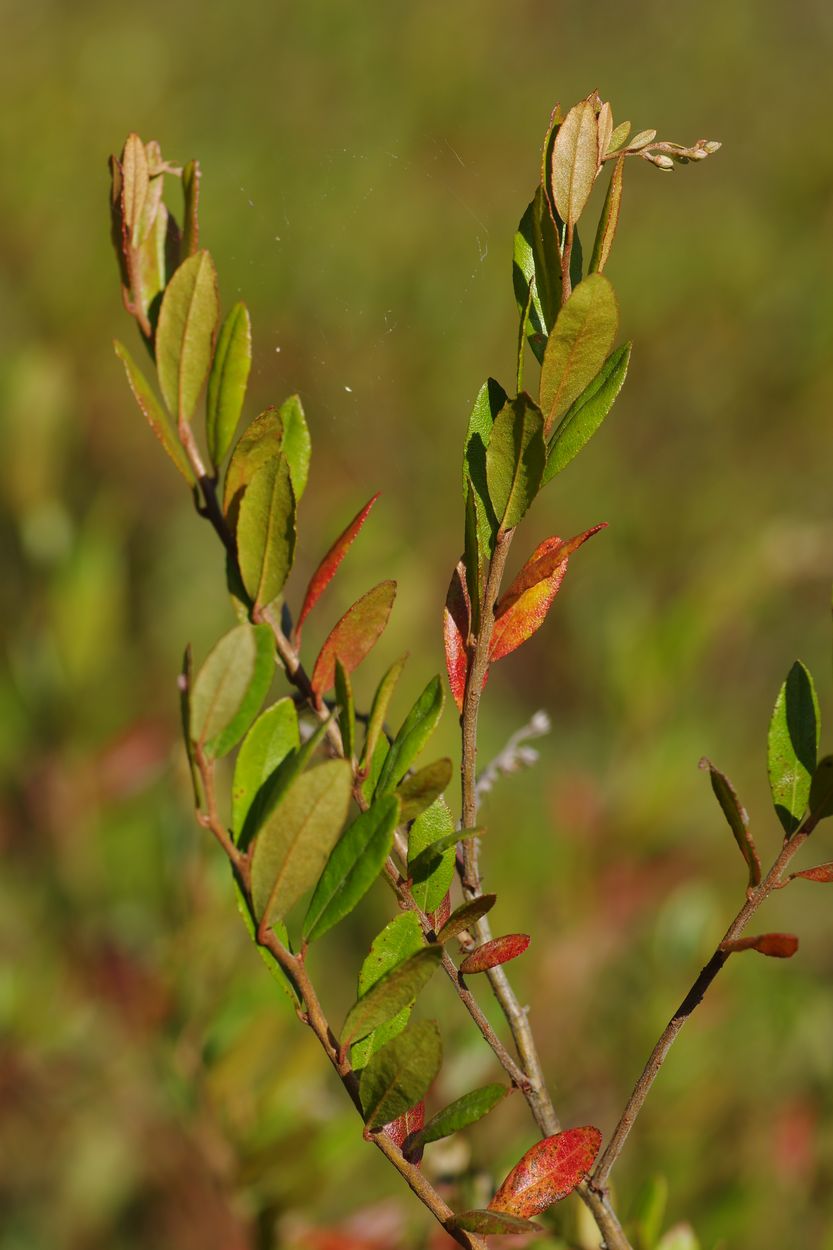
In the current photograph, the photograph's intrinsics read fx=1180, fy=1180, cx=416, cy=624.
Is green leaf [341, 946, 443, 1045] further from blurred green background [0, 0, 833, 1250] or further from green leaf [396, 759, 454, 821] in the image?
blurred green background [0, 0, 833, 1250]

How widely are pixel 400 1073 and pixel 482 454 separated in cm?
20

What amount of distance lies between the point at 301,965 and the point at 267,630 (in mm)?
106

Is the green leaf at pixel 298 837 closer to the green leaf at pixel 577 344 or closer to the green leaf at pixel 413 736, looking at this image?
the green leaf at pixel 413 736

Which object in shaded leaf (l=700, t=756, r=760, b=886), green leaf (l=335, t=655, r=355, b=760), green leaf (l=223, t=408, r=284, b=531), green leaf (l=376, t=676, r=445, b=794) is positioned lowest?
shaded leaf (l=700, t=756, r=760, b=886)

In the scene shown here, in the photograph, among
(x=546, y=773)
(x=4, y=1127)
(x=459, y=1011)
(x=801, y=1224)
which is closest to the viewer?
(x=459, y=1011)

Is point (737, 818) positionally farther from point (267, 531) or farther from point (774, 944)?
point (267, 531)

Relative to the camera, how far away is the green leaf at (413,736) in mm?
381

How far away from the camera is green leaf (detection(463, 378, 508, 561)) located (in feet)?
1.29

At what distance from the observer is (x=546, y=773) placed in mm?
2088

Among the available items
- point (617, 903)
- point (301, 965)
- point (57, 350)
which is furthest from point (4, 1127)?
point (57, 350)

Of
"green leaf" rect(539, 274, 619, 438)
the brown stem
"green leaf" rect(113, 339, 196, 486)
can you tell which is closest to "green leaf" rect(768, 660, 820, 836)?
the brown stem

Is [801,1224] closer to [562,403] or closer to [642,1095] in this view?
[642,1095]

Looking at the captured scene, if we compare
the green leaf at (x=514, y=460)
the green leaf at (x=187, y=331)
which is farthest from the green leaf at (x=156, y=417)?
the green leaf at (x=514, y=460)

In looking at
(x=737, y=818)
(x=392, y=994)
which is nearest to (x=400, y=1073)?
(x=392, y=994)
